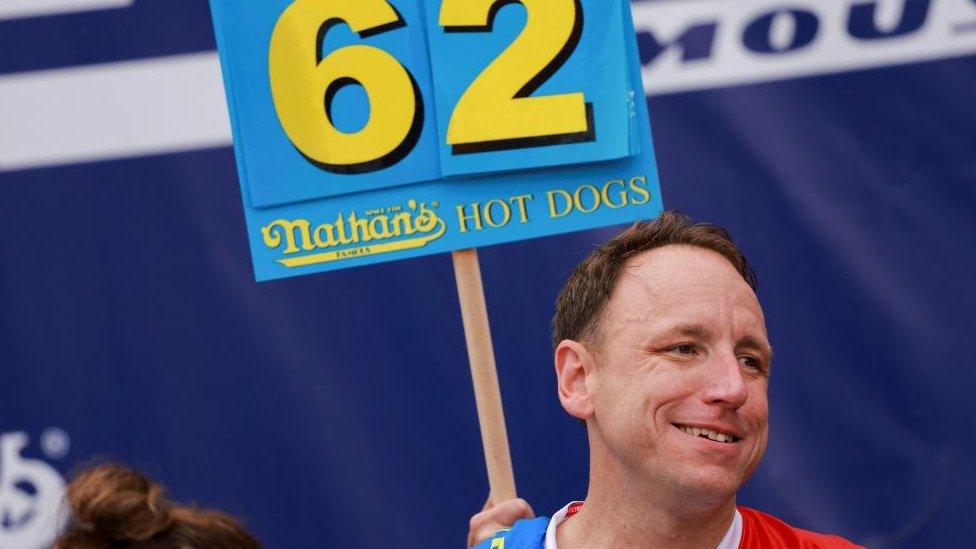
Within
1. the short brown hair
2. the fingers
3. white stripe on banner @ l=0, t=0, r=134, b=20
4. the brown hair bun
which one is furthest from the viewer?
white stripe on banner @ l=0, t=0, r=134, b=20

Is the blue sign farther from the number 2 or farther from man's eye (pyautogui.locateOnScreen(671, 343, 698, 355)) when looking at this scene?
man's eye (pyautogui.locateOnScreen(671, 343, 698, 355))

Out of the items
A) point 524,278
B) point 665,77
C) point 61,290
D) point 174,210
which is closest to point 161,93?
point 174,210

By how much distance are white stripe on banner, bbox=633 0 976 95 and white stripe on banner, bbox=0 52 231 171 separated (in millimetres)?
808

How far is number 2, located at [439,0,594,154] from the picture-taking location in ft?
6.61

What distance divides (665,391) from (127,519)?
0.62 metres

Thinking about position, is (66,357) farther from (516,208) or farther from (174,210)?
(516,208)

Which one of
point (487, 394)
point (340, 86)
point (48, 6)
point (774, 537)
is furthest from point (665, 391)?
point (48, 6)

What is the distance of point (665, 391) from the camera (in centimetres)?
164

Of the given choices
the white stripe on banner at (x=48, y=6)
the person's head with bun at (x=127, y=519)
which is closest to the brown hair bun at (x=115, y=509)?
the person's head with bun at (x=127, y=519)

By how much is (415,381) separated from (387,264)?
22cm

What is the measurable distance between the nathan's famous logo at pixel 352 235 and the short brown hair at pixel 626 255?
28 centimetres

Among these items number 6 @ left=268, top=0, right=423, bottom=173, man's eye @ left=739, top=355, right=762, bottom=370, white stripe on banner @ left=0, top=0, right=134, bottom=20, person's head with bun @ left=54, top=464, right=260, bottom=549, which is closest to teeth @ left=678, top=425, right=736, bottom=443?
man's eye @ left=739, top=355, right=762, bottom=370

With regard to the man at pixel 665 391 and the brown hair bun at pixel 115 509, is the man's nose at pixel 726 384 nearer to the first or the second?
the man at pixel 665 391

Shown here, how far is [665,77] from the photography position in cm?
261
